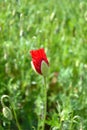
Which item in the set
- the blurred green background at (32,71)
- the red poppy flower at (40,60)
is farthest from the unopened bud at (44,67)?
the blurred green background at (32,71)

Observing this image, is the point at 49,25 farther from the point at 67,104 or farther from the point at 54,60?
the point at 67,104

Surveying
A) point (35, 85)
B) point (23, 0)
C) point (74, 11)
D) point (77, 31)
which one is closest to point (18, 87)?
point (35, 85)

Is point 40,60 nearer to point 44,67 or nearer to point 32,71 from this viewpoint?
point 44,67

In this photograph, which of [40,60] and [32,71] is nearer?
[40,60]

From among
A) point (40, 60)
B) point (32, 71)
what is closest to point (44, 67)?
point (40, 60)

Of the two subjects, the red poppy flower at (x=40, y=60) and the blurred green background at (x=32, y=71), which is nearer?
the red poppy flower at (x=40, y=60)

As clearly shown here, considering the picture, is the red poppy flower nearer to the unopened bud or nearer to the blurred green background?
the unopened bud

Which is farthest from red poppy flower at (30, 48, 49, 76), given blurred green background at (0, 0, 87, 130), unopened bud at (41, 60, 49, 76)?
blurred green background at (0, 0, 87, 130)

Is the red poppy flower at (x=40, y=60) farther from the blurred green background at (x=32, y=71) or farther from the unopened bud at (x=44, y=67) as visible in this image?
the blurred green background at (x=32, y=71)
